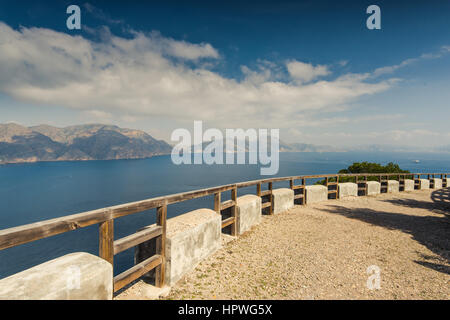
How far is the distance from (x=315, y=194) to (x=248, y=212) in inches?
261

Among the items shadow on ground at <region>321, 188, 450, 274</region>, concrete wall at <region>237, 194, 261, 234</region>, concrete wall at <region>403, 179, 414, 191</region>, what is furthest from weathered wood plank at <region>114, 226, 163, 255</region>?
concrete wall at <region>403, 179, 414, 191</region>

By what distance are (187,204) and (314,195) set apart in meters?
58.0

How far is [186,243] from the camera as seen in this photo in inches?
184

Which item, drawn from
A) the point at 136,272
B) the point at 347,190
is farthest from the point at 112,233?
the point at 347,190

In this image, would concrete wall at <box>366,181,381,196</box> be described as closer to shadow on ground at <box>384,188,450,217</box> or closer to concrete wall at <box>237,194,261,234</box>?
shadow on ground at <box>384,188,450,217</box>

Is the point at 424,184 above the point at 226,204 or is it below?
below

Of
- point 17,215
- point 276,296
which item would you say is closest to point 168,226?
point 276,296

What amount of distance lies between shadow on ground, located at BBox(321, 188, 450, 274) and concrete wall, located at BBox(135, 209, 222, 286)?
5.33m

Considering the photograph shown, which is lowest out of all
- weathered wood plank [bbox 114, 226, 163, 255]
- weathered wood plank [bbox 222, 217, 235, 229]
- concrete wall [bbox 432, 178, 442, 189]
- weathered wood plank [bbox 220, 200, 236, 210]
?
concrete wall [bbox 432, 178, 442, 189]

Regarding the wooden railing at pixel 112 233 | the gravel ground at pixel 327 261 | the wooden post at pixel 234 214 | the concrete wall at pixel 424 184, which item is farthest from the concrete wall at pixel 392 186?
the wooden railing at pixel 112 233

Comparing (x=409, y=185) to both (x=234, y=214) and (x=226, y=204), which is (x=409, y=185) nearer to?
(x=234, y=214)

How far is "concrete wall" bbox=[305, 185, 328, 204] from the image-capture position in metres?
12.2
